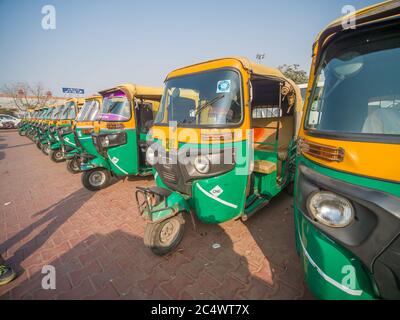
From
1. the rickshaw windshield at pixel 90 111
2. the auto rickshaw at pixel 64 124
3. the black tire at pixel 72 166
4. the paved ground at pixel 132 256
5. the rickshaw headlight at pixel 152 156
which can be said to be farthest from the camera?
the auto rickshaw at pixel 64 124

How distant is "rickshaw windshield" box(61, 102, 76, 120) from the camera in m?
8.02

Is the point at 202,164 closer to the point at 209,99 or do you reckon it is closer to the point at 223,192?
the point at 223,192

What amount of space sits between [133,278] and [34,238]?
222cm

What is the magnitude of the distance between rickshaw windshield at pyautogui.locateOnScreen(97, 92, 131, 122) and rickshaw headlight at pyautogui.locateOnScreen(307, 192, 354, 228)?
185 inches

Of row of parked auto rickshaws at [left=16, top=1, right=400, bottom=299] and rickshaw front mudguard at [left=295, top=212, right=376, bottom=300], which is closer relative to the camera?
row of parked auto rickshaws at [left=16, top=1, right=400, bottom=299]

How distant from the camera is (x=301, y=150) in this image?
189 centimetres

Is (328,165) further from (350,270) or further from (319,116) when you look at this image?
(350,270)

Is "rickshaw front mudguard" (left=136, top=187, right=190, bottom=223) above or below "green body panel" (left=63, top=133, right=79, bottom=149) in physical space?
below

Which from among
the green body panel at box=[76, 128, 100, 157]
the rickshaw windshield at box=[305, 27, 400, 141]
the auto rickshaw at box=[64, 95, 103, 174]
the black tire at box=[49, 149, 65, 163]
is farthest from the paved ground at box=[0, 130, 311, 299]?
the black tire at box=[49, 149, 65, 163]

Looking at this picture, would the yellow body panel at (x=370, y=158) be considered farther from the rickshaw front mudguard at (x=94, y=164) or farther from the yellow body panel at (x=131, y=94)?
the rickshaw front mudguard at (x=94, y=164)

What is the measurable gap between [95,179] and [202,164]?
13.7 ft

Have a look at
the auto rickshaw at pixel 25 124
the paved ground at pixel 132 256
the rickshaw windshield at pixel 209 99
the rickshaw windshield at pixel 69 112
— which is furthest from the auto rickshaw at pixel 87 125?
the auto rickshaw at pixel 25 124

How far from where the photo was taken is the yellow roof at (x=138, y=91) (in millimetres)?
4852

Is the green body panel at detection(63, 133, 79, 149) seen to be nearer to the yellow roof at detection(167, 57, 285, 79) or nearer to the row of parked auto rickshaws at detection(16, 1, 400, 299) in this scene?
the row of parked auto rickshaws at detection(16, 1, 400, 299)
